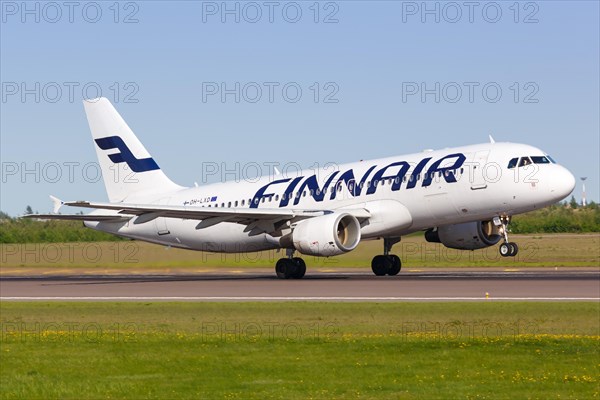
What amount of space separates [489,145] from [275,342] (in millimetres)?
21487

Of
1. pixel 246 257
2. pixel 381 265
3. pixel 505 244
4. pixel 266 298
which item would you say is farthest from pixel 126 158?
pixel 266 298

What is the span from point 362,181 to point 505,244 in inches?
268

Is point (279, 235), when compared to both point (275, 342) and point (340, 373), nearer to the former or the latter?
point (275, 342)

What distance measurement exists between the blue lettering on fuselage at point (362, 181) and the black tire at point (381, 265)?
13.1 ft

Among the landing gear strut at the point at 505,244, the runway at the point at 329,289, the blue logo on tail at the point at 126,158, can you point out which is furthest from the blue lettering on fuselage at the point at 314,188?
the blue logo on tail at the point at 126,158

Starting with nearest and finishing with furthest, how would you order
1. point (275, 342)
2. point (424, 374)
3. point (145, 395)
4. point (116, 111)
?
point (145, 395)
point (424, 374)
point (275, 342)
point (116, 111)

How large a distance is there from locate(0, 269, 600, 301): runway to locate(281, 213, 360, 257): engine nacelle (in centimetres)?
122

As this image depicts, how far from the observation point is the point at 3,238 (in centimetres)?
5941

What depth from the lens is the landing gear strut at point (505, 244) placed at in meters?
35.4

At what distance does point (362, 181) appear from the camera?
4016 centimetres

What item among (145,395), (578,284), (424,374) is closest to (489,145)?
(578,284)

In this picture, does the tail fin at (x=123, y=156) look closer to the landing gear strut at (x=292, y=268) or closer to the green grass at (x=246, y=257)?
the green grass at (x=246, y=257)

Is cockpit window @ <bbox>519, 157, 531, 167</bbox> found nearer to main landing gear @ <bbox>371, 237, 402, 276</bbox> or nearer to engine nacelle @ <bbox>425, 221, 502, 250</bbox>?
engine nacelle @ <bbox>425, 221, 502, 250</bbox>

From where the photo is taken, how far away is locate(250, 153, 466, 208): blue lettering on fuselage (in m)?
38.2
